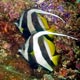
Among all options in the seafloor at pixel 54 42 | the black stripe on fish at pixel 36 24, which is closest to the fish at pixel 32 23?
the black stripe on fish at pixel 36 24

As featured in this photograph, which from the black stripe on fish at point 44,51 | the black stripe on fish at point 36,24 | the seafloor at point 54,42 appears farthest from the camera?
the seafloor at point 54,42

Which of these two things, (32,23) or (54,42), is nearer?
(32,23)

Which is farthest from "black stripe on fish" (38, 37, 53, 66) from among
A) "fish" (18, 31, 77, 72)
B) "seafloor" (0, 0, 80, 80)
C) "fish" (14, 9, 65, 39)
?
"seafloor" (0, 0, 80, 80)

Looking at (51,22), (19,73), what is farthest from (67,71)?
(51,22)

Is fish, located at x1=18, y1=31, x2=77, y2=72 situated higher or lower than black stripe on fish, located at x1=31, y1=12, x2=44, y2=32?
lower

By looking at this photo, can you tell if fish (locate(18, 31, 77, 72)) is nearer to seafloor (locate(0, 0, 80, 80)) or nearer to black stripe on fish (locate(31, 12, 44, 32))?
black stripe on fish (locate(31, 12, 44, 32))

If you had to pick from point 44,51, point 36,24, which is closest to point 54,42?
point 36,24

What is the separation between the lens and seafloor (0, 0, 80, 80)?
3824 millimetres

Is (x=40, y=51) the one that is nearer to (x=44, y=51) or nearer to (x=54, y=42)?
(x=44, y=51)

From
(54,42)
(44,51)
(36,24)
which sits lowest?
(54,42)

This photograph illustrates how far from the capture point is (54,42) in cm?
426

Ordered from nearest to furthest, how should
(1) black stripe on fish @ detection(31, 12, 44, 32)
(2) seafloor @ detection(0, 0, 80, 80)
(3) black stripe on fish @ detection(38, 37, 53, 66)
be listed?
(3) black stripe on fish @ detection(38, 37, 53, 66)
(1) black stripe on fish @ detection(31, 12, 44, 32)
(2) seafloor @ detection(0, 0, 80, 80)

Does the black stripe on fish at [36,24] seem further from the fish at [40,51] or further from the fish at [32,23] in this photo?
the fish at [40,51]

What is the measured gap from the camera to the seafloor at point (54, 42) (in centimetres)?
382
